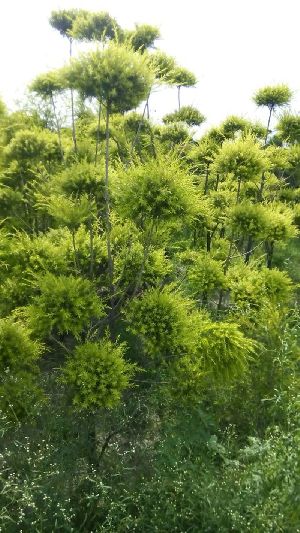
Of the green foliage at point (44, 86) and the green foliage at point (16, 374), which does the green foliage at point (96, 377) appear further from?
the green foliage at point (44, 86)

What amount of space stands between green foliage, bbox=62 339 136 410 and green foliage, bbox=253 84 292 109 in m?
7.45

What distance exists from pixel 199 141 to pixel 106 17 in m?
5.03

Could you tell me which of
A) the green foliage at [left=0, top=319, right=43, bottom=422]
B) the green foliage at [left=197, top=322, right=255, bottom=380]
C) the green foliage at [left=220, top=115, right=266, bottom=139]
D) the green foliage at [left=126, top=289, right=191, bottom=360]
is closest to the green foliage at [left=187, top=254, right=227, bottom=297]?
the green foliage at [left=197, top=322, right=255, bottom=380]

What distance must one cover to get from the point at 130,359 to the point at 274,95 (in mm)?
7006

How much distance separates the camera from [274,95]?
412 inches

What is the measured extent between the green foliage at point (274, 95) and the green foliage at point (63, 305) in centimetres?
705

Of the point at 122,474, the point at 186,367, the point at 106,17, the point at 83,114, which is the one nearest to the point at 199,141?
the point at 83,114

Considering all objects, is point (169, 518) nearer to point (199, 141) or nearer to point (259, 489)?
point (259, 489)

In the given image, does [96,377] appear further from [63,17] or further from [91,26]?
[63,17]

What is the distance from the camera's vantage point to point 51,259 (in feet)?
21.6

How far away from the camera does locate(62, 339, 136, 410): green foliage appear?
5.66m

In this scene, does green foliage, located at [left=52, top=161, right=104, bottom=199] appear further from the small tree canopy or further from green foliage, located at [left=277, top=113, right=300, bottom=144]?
green foliage, located at [left=277, top=113, right=300, bottom=144]

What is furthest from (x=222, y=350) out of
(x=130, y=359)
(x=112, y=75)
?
(x=112, y=75)

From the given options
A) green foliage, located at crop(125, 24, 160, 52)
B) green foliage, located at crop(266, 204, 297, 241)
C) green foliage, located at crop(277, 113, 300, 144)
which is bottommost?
green foliage, located at crop(266, 204, 297, 241)
